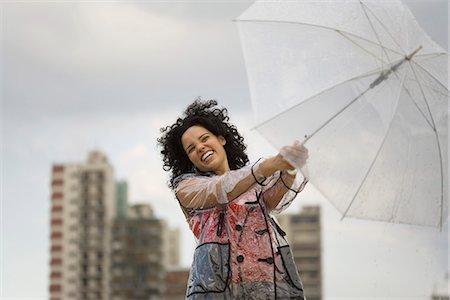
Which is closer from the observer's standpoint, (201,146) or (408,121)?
(201,146)

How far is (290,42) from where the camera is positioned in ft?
15.8

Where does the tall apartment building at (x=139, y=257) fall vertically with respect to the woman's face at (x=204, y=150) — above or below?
above

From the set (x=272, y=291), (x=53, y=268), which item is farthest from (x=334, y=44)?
(x=53, y=268)

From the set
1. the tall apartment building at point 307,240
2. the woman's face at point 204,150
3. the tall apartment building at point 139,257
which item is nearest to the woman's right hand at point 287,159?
the woman's face at point 204,150

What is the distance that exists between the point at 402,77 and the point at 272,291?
101 centimetres

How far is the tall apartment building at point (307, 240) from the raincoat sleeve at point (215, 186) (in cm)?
7174

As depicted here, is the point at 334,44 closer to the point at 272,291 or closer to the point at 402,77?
the point at 402,77

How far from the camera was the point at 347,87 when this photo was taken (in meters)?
4.77

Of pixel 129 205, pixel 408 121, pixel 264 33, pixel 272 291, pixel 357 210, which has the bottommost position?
pixel 272 291

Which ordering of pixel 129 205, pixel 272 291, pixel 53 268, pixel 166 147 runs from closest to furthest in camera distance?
pixel 272 291 → pixel 166 147 → pixel 53 268 → pixel 129 205

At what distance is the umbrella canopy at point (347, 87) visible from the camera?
470 centimetres

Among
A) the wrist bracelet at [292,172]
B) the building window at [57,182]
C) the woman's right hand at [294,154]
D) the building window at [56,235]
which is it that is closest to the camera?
the woman's right hand at [294,154]

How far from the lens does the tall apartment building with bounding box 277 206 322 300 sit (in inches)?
3019

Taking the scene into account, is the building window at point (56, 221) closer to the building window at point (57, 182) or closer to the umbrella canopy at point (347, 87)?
the building window at point (57, 182)
